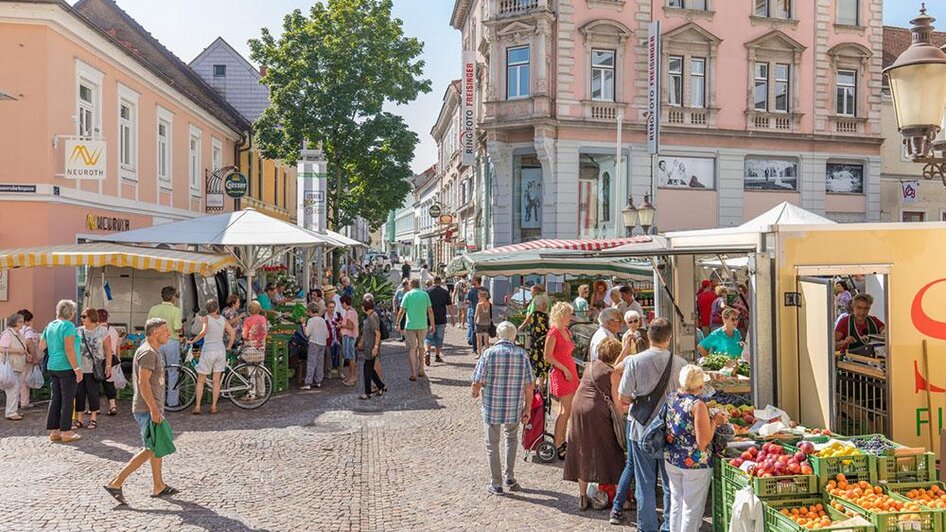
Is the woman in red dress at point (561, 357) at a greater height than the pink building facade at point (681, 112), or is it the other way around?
the pink building facade at point (681, 112)

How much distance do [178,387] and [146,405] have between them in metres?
4.37

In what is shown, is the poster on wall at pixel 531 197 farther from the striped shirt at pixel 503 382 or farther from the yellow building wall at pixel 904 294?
the yellow building wall at pixel 904 294

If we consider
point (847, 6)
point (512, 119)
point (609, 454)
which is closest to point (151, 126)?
point (512, 119)

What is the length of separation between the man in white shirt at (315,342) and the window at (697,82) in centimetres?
2001

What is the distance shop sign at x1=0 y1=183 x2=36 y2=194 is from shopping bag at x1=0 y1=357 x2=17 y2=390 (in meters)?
5.51

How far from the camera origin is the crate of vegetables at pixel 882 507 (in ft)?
16.4

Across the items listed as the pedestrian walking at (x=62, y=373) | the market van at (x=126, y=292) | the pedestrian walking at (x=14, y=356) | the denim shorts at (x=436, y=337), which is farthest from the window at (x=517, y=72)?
the pedestrian walking at (x=62, y=373)

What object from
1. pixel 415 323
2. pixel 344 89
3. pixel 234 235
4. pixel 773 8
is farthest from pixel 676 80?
pixel 234 235

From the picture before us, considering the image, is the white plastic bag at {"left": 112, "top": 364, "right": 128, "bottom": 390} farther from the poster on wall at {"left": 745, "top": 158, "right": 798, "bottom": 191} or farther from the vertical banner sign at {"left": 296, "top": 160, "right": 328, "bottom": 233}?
the poster on wall at {"left": 745, "top": 158, "right": 798, "bottom": 191}

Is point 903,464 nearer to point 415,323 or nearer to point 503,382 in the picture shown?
point 503,382

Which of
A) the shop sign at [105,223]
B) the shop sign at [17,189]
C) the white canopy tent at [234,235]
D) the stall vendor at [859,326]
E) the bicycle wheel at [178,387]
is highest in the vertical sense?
the shop sign at [17,189]

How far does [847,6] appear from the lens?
29.7 metres

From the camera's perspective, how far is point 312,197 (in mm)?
20891

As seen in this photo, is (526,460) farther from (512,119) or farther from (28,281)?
(512,119)
